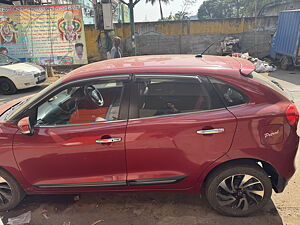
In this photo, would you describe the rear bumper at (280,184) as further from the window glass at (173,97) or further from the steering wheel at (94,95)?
the steering wheel at (94,95)

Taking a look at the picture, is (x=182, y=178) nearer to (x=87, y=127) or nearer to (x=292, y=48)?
(x=87, y=127)

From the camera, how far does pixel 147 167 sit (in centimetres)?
231

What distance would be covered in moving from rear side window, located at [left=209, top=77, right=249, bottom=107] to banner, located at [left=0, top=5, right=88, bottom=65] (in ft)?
32.9

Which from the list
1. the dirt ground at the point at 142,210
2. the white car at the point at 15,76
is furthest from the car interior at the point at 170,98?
the white car at the point at 15,76

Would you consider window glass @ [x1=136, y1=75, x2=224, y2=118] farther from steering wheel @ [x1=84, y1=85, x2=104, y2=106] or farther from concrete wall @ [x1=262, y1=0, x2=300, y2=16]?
concrete wall @ [x1=262, y1=0, x2=300, y2=16]

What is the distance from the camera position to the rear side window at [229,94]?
2227 mm

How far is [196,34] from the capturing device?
14391mm

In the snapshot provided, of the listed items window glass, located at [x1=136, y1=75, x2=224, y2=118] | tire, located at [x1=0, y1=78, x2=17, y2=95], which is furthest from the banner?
window glass, located at [x1=136, y1=75, x2=224, y2=118]

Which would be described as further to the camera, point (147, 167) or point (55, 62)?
point (55, 62)

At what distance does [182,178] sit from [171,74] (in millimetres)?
1048

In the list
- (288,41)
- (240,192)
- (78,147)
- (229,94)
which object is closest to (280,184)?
(240,192)

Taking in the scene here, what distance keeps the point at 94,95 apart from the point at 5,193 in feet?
4.86

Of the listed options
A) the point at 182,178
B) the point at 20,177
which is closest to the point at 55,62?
the point at 20,177

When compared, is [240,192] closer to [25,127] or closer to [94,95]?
[94,95]
